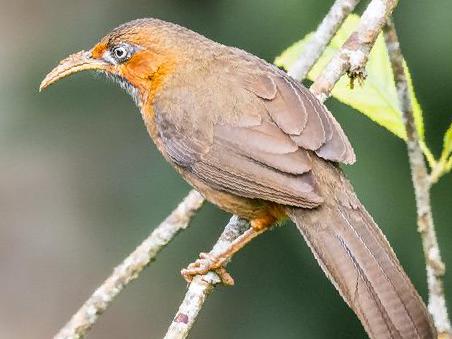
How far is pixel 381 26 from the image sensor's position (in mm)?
4836

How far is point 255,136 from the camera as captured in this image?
4.91 m

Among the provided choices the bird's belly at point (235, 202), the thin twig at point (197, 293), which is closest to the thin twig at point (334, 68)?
the thin twig at point (197, 293)

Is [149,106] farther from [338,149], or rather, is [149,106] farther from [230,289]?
[230,289]

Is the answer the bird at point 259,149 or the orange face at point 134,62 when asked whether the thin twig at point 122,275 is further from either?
the orange face at point 134,62

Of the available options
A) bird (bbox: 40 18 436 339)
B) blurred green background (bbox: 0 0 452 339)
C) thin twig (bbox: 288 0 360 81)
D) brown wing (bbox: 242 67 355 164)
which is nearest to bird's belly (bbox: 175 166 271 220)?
bird (bbox: 40 18 436 339)

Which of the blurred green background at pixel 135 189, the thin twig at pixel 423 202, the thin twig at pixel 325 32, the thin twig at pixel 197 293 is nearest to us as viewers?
the thin twig at pixel 197 293

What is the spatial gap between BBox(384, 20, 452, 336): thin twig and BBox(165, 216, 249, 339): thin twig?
2.76 ft

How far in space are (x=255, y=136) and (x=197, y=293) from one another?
804 mm

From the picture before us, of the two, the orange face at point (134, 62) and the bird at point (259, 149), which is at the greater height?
the orange face at point (134, 62)

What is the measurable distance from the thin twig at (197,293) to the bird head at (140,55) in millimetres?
793

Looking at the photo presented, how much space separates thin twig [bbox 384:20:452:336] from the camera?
468 cm

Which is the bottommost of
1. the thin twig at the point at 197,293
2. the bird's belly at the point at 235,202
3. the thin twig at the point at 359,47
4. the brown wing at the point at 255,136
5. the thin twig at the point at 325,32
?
the thin twig at the point at 197,293

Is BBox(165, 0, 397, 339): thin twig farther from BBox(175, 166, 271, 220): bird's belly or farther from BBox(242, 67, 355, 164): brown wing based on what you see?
BBox(175, 166, 271, 220): bird's belly

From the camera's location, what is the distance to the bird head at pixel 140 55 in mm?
5493
